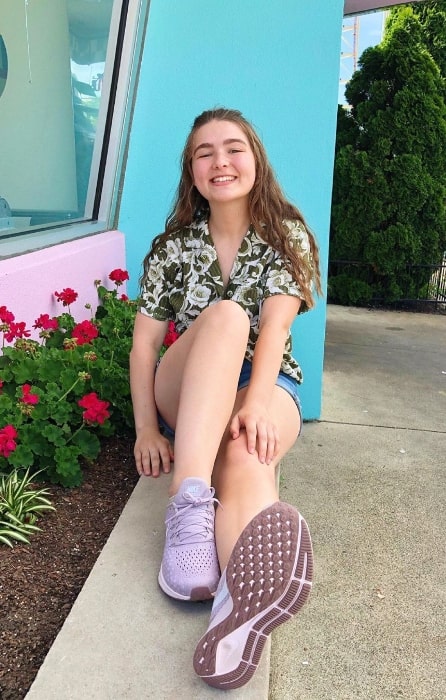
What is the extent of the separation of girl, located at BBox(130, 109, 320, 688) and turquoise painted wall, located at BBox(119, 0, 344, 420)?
107 centimetres

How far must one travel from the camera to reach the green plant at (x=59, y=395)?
1922mm

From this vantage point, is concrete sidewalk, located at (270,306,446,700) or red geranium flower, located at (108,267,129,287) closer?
concrete sidewalk, located at (270,306,446,700)

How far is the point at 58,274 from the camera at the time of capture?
266 cm

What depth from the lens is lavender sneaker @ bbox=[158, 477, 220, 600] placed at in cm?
141

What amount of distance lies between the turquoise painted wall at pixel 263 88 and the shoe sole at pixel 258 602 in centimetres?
201

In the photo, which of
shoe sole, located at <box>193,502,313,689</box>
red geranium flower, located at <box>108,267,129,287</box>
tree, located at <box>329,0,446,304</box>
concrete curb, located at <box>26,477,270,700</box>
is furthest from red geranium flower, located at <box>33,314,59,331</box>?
tree, located at <box>329,0,446,304</box>

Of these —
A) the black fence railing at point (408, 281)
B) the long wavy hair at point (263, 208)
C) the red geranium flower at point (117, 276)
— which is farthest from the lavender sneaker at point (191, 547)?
the black fence railing at point (408, 281)

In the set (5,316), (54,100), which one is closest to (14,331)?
(5,316)

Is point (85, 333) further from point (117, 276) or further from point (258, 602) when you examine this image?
point (258, 602)

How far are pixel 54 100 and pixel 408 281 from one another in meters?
4.34

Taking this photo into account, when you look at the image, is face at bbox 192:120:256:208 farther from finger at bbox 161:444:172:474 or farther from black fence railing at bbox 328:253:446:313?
black fence railing at bbox 328:253:446:313

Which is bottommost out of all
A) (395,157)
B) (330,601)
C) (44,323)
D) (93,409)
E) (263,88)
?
(330,601)

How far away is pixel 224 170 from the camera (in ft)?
6.10

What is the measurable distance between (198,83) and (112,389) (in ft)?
5.65
